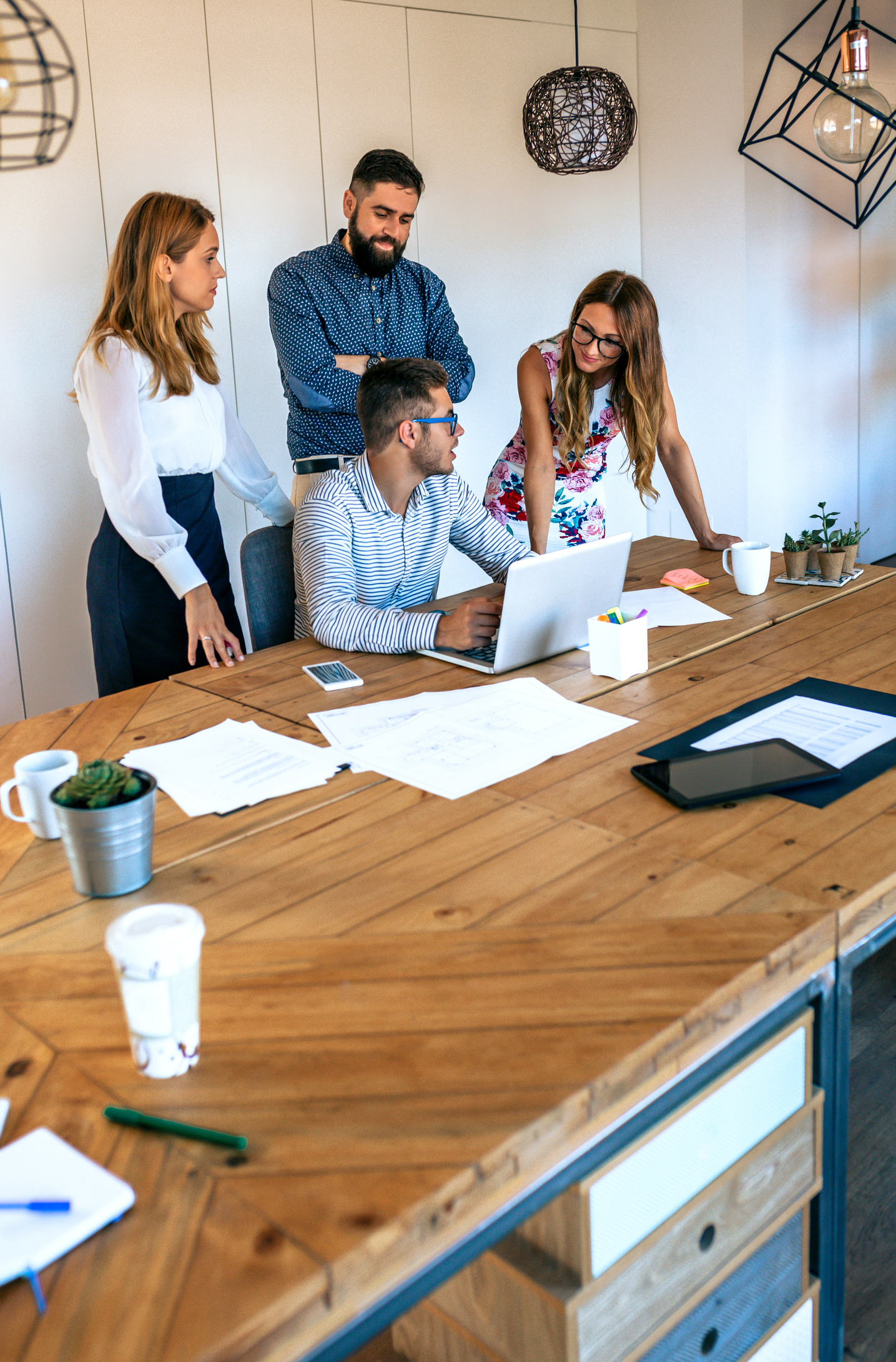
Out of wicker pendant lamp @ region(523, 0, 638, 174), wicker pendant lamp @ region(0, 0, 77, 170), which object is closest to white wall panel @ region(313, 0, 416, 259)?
wicker pendant lamp @ region(523, 0, 638, 174)

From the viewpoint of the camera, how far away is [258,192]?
12.7 feet

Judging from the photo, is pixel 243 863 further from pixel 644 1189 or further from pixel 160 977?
pixel 644 1189

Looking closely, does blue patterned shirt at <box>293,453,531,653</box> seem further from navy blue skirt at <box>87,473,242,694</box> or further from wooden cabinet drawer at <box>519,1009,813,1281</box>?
wooden cabinet drawer at <box>519,1009,813,1281</box>

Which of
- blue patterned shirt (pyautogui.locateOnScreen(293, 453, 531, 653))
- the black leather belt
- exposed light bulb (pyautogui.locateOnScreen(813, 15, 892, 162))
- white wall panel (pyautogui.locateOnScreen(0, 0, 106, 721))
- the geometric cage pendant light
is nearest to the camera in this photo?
blue patterned shirt (pyautogui.locateOnScreen(293, 453, 531, 653))

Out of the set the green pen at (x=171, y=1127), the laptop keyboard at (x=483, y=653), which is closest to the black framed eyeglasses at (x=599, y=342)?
the laptop keyboard at (x=483, y=653)

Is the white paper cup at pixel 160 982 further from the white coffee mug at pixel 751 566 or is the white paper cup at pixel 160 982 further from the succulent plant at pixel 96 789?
the white coffee mug at pixel 751 566

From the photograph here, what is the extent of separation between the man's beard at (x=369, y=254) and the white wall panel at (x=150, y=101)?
0.78 m

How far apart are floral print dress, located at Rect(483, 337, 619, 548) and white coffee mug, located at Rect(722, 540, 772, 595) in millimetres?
471

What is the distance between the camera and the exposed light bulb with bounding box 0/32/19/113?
2.07 meters

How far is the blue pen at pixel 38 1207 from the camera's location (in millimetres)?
777

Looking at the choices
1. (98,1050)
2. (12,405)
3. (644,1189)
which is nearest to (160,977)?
(98,1050)

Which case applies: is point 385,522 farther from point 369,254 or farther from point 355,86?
point 355,86

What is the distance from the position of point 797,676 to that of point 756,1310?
1.00 m

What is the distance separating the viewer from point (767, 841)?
1.31m
